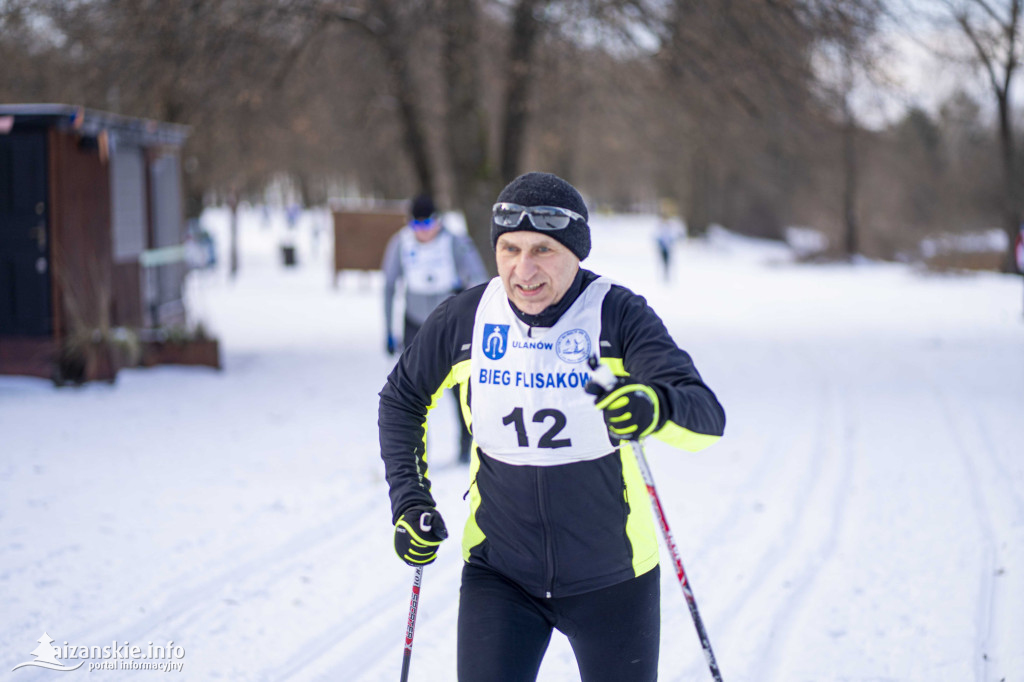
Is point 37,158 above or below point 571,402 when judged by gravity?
above

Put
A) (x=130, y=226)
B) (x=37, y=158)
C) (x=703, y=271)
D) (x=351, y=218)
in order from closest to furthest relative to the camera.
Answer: (x=37, y=158)
(x=130, y=226)
(x=351, y=218)
(x=703, y=271)

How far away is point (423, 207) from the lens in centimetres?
753

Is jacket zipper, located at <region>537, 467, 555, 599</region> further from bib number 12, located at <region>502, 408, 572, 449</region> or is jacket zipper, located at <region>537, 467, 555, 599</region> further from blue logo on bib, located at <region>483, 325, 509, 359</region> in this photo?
blue logo on bib, located at <region>483, 325, 509, 359</region>

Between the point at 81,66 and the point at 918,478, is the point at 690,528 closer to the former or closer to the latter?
the point at 918,478

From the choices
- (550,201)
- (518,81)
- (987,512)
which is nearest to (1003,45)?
(518,81)

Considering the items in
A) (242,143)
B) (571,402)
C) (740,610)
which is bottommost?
(740,610)

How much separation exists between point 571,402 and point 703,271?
97.6ft

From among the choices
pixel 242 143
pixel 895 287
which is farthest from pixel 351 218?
pixel 895 287

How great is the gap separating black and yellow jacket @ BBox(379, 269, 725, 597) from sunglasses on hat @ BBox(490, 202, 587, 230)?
0.58 feet

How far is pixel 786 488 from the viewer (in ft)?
23.0

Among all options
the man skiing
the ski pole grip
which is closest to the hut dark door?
the man skiing

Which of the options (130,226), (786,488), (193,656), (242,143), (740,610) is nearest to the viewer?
(193,656)

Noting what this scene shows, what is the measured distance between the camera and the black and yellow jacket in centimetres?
261

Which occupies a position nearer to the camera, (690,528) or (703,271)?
(690,528)
